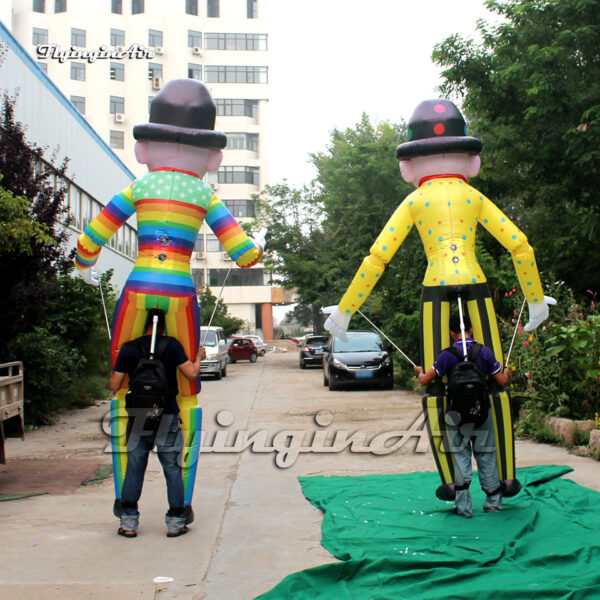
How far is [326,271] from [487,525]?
2570 centimetres

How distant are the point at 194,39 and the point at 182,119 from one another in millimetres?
51618

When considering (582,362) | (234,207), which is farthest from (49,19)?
(582,362)

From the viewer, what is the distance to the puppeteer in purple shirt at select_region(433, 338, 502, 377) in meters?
5.08

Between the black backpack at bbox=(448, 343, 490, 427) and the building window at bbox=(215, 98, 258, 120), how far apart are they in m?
51.4

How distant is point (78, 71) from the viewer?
5178 centimetres

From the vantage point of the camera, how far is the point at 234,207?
181 feet

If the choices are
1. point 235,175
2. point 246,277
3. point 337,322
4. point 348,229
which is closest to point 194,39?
point 235,175

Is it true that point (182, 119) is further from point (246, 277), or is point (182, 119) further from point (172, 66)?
point (246, 277)

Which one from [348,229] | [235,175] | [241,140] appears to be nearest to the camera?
[348,229]

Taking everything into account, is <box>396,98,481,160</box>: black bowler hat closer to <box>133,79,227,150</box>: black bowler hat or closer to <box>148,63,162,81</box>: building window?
<box>133,79,227,150</box>: black bowler hat

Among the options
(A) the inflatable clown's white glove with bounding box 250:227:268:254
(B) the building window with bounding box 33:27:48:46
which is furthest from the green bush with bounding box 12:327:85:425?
(B) the building window with bounding box 33:27:48:46

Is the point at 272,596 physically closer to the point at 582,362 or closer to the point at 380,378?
the point at 582,362

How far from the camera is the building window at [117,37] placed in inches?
2036

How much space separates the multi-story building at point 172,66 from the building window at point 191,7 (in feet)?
0.32
